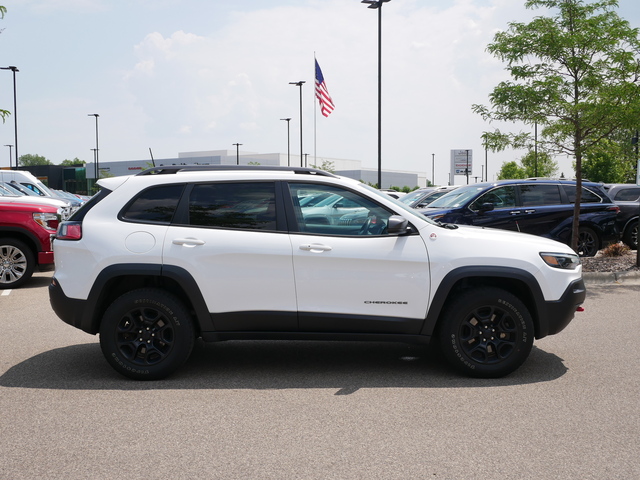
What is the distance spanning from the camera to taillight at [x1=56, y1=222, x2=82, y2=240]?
233 inches

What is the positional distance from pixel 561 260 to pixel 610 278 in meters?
6.82

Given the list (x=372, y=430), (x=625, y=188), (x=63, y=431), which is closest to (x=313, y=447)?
(x=372, y=430)

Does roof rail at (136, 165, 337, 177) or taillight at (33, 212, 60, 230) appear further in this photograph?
taillight at (33, 212, 60, 230)

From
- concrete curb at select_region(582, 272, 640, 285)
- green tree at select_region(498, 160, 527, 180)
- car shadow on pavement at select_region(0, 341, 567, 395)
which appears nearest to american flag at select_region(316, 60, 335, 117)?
concrete curb at select_region(582, 272, 640, 285)

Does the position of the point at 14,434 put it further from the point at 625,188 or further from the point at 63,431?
the point at 625,188

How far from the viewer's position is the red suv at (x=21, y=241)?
11453 millimetres

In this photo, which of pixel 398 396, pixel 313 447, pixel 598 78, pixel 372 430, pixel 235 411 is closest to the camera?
pixel 313 447

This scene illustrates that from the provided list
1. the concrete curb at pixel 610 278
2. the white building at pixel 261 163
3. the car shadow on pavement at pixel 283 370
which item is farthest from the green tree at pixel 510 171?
the car shadow on pavement at pixel 283 370

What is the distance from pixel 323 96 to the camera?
29828 millimetres

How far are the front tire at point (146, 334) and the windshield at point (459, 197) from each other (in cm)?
899

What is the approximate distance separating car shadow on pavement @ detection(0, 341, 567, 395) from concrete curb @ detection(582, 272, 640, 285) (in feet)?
18.6

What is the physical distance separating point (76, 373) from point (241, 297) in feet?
5.45

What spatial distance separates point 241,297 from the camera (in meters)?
5.78

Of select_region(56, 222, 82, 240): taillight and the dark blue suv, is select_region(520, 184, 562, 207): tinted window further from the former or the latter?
select_region(56, 222, 82, 240): taillight
